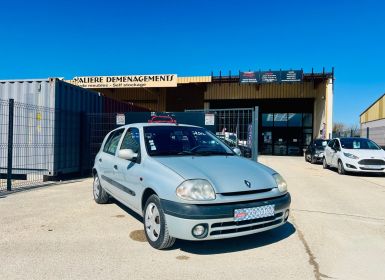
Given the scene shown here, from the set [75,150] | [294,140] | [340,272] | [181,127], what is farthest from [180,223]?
[294,140]

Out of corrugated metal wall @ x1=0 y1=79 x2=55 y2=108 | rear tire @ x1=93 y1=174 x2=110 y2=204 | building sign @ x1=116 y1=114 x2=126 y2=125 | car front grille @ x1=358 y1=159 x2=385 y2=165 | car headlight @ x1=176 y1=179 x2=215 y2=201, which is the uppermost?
corrugated metal wall @ x1=0 y1=79 x2=55 y2=108

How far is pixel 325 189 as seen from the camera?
30.9ft

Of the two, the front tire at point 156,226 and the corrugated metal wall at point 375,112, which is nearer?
the front tire at point 156,226

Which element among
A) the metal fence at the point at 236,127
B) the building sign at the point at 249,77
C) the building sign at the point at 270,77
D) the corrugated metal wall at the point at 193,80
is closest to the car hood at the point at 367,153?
the metal fence at the point at 236,127

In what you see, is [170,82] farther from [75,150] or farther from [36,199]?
[36,199]

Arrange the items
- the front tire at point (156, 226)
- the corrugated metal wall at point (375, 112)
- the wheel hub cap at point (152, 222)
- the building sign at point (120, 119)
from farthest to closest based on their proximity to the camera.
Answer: the corrugated metal wall at point (375, 112) < the building sign at point (120, 119) < the wheel hub cap at point (152, 222) < the front tire at point (156, 226)

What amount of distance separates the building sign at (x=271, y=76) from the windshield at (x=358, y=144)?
1007 cm

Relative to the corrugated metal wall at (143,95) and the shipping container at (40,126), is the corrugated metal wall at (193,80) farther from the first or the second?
the shipping container at (40,126)

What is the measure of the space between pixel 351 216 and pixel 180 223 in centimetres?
381

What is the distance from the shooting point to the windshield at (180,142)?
4.98 meters

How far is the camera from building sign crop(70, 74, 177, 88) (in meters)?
25.3

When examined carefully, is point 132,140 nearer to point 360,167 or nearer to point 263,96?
point 360,167

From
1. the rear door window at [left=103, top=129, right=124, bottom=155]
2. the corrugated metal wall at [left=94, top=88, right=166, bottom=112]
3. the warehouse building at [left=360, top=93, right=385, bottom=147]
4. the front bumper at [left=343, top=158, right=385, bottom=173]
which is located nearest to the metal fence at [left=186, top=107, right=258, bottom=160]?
the rear door window at [left=103, top=129, right=124, bottom=155]

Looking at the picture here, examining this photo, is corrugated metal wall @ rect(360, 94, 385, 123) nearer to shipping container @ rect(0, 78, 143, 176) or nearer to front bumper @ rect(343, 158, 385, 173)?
front bumper @ rect(343, 158, 385, 173)
